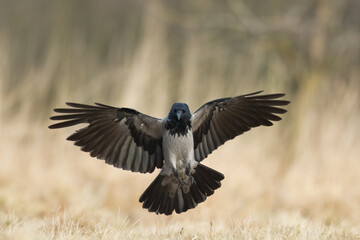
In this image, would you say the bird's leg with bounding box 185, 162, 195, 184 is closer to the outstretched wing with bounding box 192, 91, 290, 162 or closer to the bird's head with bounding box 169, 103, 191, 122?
A: the outstretched wing with bounding box 192, 91, 290, 162

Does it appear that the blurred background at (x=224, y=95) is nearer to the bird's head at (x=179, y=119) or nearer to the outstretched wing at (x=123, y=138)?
the outstretched wing at (x=123, y=138)

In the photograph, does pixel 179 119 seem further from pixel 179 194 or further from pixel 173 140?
pixel 179 194

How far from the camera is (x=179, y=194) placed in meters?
3.99

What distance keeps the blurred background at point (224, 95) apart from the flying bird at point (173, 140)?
161cm

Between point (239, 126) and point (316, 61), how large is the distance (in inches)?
172

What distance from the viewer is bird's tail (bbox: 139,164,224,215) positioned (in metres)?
3.95

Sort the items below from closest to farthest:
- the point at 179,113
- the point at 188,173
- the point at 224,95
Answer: the point at 179,113
the point at 188,173
the point at 224,95

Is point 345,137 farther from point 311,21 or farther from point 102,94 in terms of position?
point 102,94

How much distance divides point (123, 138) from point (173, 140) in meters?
0.38

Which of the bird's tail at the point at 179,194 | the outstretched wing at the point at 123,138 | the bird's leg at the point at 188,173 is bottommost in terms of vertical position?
the bird's tail at the point at 179,194

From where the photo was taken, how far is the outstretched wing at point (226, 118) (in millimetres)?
3881

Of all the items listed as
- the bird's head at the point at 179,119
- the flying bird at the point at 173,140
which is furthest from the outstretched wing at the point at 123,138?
the bird's head at the point at 179,119

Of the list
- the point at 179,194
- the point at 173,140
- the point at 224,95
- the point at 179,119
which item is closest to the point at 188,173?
the point at 179,194

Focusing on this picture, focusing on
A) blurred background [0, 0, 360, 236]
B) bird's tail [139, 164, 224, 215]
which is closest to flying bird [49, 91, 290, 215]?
bird's tail [139, 164, 224, 215]
